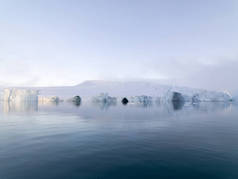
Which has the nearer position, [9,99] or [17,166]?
[17,166]

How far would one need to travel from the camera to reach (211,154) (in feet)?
31.1

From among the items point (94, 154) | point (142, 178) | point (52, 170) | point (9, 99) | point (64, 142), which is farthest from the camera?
point (9, 99)

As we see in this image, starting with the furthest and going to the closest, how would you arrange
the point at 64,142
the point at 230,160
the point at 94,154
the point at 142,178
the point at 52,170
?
the point at 64,142, the point at 94,154, the point at 230,160, the point at 52,170, the point at 142,178

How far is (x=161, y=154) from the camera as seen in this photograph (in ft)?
31.3

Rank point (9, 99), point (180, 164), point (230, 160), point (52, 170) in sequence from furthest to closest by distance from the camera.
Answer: point (9, 99) → point (230, 160) → point (180, 164) → point (52, 170)

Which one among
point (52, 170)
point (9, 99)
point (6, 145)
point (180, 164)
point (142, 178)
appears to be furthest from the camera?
point (9, 99)

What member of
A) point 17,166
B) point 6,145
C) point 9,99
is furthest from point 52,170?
point 9,99

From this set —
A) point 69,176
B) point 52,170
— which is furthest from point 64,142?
point 69,176

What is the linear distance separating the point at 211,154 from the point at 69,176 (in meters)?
9.52

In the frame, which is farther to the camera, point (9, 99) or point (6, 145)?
point (9, 99)

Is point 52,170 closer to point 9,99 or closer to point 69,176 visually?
point 69,176

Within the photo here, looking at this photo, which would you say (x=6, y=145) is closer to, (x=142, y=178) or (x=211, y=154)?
(x=142, y=178)

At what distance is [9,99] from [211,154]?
170197 mm

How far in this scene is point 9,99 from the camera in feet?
438
